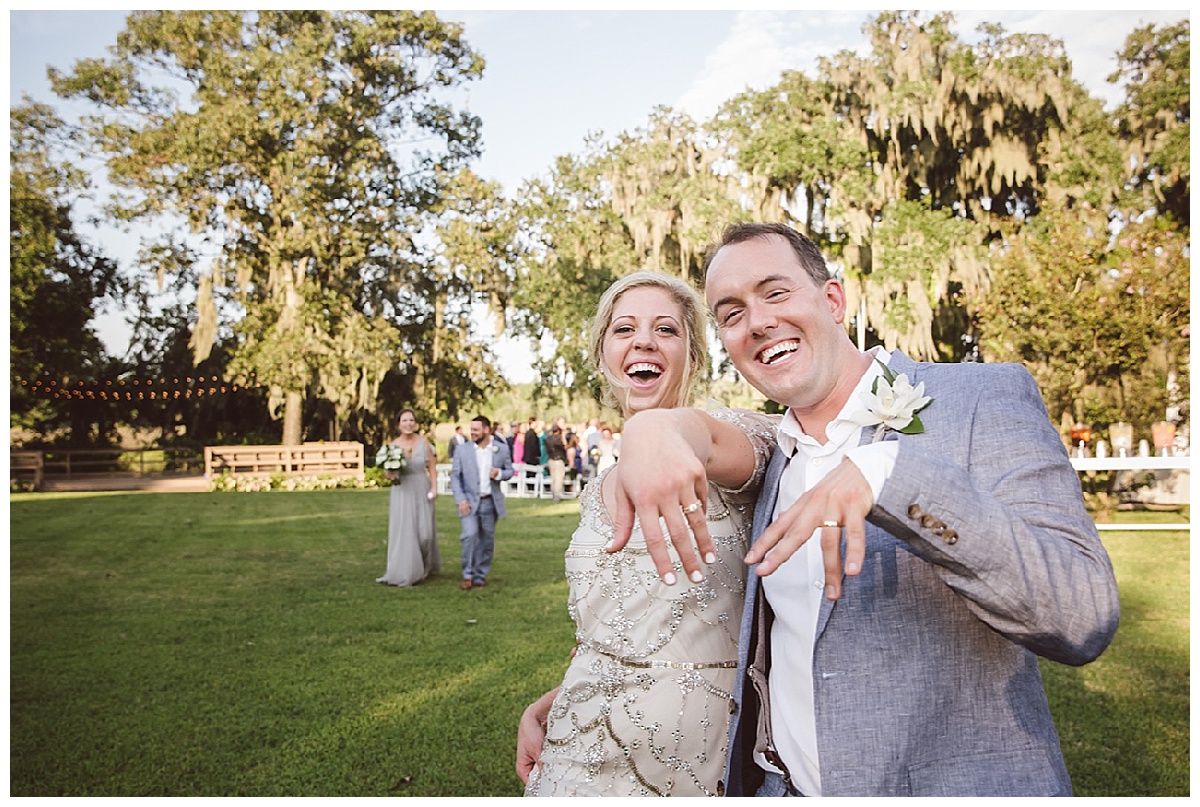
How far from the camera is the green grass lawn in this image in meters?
5.00

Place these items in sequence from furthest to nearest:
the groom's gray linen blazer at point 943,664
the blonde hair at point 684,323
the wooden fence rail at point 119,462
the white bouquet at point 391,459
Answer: the wooden fence rail at point 119,462
the white bouquet at point 391,459
the blonde hair at point 684,323
the groom's gray linen blazer at point 943,664

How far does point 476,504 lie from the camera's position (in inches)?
415

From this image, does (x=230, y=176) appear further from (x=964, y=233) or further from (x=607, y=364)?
(x=607, y=364)

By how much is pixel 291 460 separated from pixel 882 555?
91.4 feet

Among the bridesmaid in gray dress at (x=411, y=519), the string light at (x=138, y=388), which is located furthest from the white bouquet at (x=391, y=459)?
the string light at (x=138, y=388)

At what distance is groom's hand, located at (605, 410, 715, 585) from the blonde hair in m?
1.20

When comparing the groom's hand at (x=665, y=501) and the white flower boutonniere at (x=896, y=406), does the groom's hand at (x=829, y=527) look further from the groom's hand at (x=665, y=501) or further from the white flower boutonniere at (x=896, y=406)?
the white flower boutonniere at (x=896, y=406)

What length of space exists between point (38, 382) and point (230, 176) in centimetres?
1057

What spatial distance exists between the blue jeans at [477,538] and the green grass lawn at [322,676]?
0.30 m

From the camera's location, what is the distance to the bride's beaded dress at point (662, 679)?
2.16 metres

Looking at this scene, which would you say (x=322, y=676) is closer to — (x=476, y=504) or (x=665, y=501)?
(x=476, y=504)

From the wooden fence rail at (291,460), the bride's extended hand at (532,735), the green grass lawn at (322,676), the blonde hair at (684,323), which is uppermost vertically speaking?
the blonde hair at (684,323)

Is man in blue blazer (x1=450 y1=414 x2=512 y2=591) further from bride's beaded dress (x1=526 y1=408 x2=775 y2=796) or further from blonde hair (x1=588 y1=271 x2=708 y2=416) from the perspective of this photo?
bride's beaded dress (x1=526 y1=408 x2=775 y2=796)

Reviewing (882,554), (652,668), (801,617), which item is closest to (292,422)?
(652,668)
